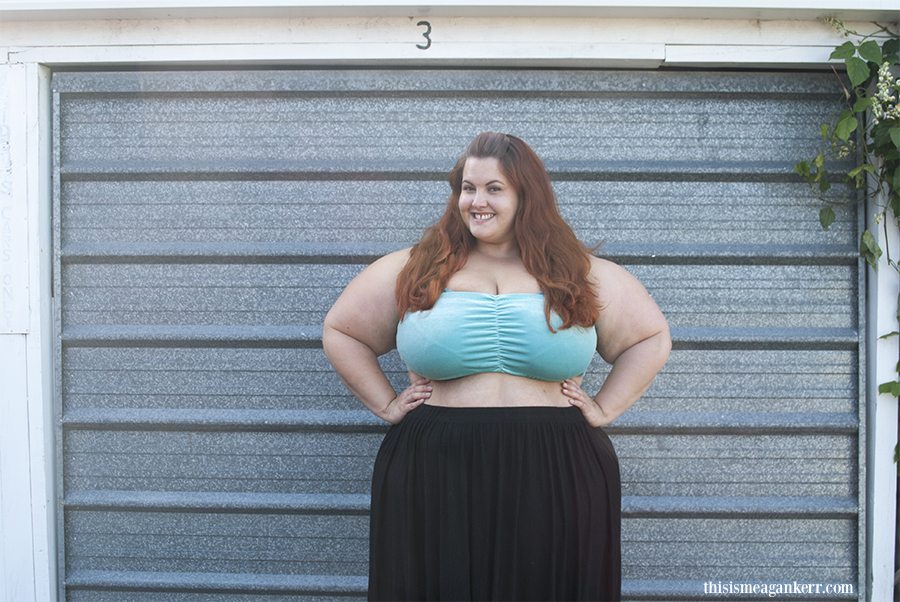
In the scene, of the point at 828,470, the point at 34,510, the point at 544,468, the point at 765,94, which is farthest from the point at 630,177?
the point at 34,510

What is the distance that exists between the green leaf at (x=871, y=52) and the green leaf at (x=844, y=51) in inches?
1.2

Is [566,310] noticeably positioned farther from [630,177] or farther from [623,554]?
[623,554]

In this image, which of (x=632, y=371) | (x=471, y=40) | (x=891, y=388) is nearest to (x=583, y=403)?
(x=632, y=371)

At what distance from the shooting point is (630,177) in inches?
98.7

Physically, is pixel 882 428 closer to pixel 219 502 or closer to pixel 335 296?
pixel 335 296

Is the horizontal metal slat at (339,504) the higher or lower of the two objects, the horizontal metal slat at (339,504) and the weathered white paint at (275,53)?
the lower

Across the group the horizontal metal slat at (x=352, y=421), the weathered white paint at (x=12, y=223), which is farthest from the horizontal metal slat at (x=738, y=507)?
the weathered white paint at (x=12, y=223)

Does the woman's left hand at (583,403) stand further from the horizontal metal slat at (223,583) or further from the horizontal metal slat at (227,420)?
the horizontal metal slat at (223,583)

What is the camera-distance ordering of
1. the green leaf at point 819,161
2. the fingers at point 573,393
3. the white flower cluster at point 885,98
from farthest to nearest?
1. the green leaf at point 819,161
2. the white flower cluster at point 885,98
3. the fingers at point 573,393

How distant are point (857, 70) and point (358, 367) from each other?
227 centimetres

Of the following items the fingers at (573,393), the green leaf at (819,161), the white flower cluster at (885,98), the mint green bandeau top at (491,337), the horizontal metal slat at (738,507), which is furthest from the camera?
the horizontal metal slat at (738,507)

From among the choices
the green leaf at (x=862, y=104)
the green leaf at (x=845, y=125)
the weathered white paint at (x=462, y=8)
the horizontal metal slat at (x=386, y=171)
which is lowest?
the horizontal metal slat at (x=386, y=171)

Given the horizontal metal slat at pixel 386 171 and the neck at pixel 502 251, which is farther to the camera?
the horizontal metal slat at pixel 386 171

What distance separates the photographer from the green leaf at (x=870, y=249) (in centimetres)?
236
